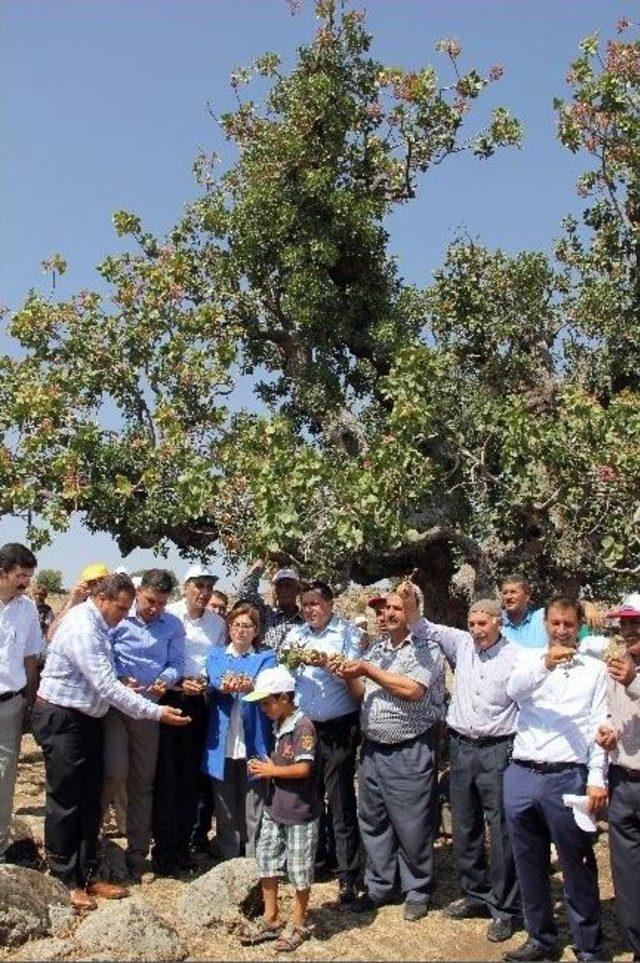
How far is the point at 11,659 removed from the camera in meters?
6.43

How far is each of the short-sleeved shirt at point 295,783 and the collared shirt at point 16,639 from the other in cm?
188

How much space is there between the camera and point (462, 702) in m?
6.23

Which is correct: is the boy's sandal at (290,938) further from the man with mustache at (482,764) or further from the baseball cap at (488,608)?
the baseball cap at (488,608)

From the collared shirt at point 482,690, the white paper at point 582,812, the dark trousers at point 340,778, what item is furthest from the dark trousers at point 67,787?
the white paper at point 582,812

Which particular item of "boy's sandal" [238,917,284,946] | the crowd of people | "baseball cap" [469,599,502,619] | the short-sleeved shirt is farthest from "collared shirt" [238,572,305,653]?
"boy's sandal" [238,917,284,946]

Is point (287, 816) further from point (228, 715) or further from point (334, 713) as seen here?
point (228, 715)

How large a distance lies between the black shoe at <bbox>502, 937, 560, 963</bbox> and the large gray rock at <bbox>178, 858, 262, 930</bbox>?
1645 millimetres

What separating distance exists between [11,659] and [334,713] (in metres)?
2.24

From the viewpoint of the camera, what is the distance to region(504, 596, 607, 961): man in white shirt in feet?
17.6

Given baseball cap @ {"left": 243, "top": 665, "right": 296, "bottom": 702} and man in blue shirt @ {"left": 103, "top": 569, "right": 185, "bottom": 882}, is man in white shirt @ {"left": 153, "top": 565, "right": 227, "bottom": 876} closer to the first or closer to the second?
man in blue shirt @ {"left": 103, "top": 569, "right": 185, "bottom": 882}

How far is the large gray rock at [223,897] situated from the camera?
19.6 feet

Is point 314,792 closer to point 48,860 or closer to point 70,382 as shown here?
point 48,860

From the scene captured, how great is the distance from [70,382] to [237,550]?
3.05 metres

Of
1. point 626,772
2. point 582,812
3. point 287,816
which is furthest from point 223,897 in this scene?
point 626,772
